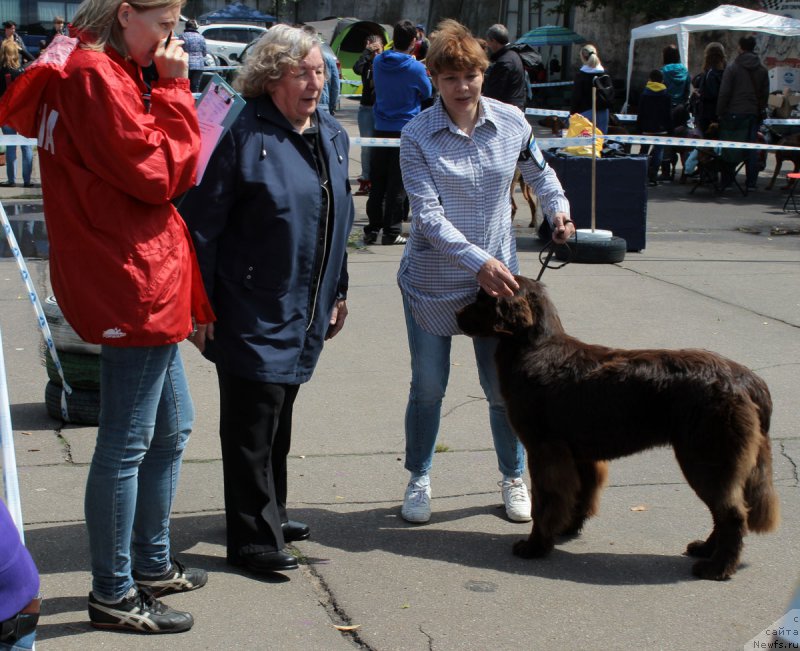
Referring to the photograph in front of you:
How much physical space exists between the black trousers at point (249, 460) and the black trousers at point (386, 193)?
6253 mm

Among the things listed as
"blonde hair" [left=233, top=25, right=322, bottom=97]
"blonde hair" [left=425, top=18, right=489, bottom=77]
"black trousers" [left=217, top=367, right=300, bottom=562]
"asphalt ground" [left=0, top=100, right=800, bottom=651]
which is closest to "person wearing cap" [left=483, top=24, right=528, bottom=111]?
"asphalt ground" [left=0, top=100, right=800, bottom=651]

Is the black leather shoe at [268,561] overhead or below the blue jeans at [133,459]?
below

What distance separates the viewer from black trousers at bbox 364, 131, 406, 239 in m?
9.95

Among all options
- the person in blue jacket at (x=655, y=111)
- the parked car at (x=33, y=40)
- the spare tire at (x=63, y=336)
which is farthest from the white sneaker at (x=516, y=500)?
the parked car at (x=33, y=40)

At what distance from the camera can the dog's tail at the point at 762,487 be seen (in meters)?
3.74

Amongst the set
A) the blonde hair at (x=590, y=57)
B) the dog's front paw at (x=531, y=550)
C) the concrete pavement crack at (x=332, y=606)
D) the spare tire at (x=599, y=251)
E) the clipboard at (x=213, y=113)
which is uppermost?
the blonde hair at (x=590, y=57)

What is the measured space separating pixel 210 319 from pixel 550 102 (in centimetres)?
2468

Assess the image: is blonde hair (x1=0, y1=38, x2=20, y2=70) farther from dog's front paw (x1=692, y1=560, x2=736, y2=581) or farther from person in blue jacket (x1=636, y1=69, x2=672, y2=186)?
dog's front paw (x1=692, y1=560, x2=736, y2=581)

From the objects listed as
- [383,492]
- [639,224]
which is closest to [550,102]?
[639,224]

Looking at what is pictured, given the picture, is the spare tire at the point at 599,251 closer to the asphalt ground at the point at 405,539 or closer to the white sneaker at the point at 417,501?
the asphalt ground at the point at 405,539

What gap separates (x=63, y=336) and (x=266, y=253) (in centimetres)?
212

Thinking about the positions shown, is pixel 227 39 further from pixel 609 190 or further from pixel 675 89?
pixel 609 190

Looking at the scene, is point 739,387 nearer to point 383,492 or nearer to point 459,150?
point 459,150

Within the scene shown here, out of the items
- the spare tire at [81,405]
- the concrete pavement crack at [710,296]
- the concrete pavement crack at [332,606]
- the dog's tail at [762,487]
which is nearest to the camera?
the concrete pavement crack at [332,606]
